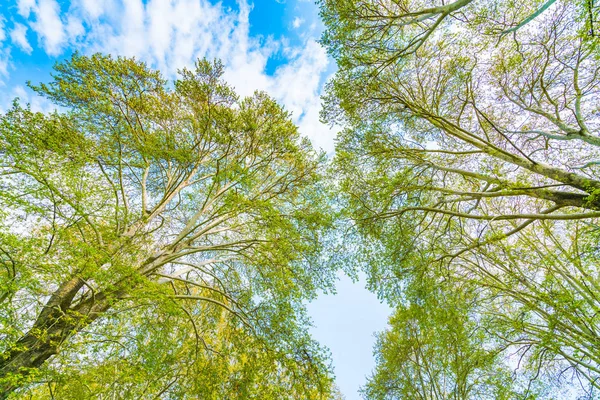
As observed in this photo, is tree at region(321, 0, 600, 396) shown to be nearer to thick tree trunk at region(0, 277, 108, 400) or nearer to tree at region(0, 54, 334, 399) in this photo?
tree at region(0, 54, 334, 399)

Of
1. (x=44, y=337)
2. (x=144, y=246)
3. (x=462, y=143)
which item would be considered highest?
(x=462, y=143)

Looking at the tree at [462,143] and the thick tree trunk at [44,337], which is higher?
the tree at [462,143]

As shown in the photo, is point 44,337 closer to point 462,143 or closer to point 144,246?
point 144,246

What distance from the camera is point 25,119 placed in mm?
5145

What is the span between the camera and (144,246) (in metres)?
6.56

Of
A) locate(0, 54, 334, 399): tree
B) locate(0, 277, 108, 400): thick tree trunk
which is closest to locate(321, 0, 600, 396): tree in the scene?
locate(0, 54, 334, 399): tree

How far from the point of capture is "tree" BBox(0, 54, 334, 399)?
423 centimetres

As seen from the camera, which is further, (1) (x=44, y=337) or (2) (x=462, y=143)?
(2) (x=462, y=143)

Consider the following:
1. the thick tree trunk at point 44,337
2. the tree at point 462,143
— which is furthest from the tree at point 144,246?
the tree at point 462,143

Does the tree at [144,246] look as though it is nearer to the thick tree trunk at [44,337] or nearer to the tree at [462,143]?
the thick tree trunk at [44,337]

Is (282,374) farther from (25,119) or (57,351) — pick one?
(25,119)

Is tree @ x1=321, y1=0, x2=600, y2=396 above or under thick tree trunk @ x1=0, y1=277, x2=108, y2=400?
above

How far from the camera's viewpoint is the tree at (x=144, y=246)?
4.23 metres

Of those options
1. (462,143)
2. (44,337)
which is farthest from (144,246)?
(462,143)
